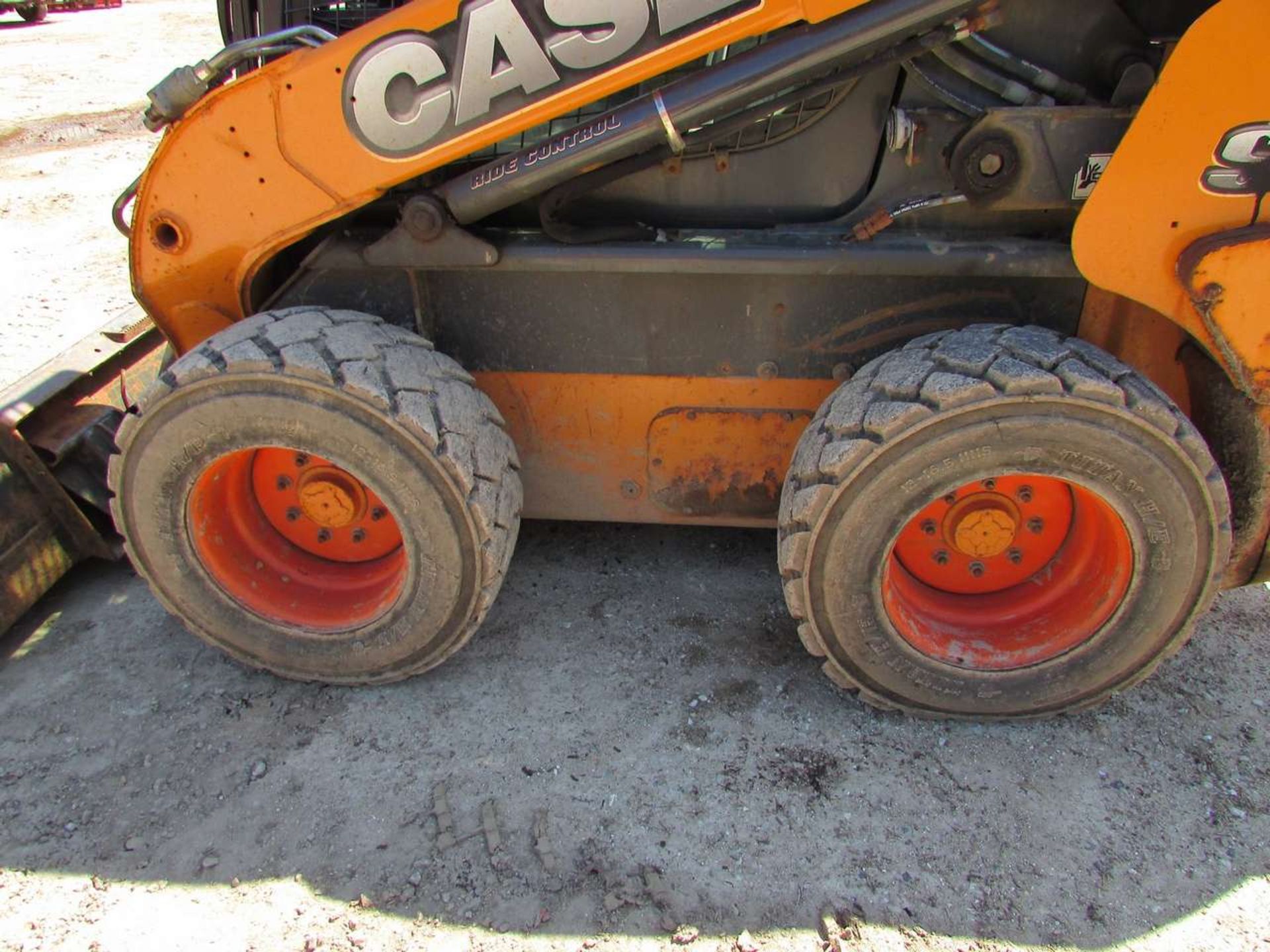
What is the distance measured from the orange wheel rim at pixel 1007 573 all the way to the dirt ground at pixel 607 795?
0.27 m

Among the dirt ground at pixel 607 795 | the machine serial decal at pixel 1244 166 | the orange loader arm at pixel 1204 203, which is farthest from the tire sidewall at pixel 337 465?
the machine serial decal at pixel 1244 166

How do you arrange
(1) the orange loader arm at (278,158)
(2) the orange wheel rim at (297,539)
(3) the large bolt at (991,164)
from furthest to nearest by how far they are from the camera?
(2) the orange wheel rim at (297,539) < (3) the large bolt at (991,164) < (1) the orange loader arm at (278,158)

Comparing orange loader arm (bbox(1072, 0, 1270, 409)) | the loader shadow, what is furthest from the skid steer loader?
the loader shadow

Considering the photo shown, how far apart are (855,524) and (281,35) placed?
6.40 ft

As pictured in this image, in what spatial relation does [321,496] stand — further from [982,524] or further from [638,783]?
[982,524]

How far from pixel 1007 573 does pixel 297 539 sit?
7.10 ft

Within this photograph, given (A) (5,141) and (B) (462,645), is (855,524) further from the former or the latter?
(A) (5,141)

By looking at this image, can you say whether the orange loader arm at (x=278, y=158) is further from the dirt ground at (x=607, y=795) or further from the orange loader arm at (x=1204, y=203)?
the dirt ground at (x=607, y=795)

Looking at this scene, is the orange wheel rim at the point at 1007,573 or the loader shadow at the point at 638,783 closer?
the loader shadow at the point at 638,783

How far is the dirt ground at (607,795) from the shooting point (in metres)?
2.24

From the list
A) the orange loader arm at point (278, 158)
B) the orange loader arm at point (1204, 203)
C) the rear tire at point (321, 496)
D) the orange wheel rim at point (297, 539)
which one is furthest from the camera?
the orange wheel rim at point (297, 539)

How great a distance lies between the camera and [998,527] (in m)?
2.61

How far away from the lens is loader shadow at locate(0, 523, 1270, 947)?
7.51 ft

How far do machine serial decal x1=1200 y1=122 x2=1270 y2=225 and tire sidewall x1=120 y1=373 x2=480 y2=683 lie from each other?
1975 mm
